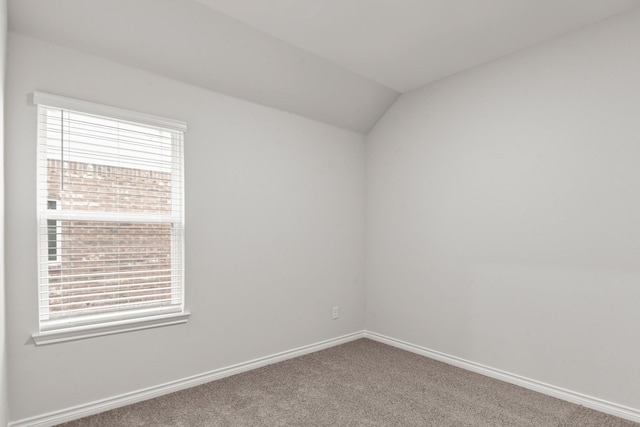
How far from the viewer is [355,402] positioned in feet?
8.16

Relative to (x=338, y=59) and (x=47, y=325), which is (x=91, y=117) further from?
(x=338, y=59)

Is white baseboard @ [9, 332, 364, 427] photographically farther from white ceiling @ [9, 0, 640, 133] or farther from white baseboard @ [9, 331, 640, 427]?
white ceiling @ [9, 0, 640, 133]

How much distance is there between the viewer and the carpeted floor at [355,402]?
225 cm

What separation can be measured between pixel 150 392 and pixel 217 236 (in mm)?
1136

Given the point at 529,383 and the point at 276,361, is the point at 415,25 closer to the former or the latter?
the point at 529,383

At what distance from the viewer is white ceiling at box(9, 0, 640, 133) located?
85.0 inches

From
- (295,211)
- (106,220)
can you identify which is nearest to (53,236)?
(106,220)

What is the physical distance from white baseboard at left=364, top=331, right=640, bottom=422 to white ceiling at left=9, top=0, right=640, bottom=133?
7.98 ft

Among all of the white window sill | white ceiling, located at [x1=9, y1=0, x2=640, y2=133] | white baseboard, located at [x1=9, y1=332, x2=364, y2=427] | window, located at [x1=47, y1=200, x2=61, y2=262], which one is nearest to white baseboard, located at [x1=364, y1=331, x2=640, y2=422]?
white baseboard, located at [x1=9, y1=332, x2=364, y2=427]

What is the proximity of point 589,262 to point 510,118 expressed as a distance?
1.17 metres

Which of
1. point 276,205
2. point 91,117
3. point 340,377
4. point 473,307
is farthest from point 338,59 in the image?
point 340,377

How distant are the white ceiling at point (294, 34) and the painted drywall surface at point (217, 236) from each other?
0.15m

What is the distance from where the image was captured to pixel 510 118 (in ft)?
9.33

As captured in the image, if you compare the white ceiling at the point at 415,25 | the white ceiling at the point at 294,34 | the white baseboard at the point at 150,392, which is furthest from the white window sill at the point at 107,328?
the white ceiling at the point at 415,25
